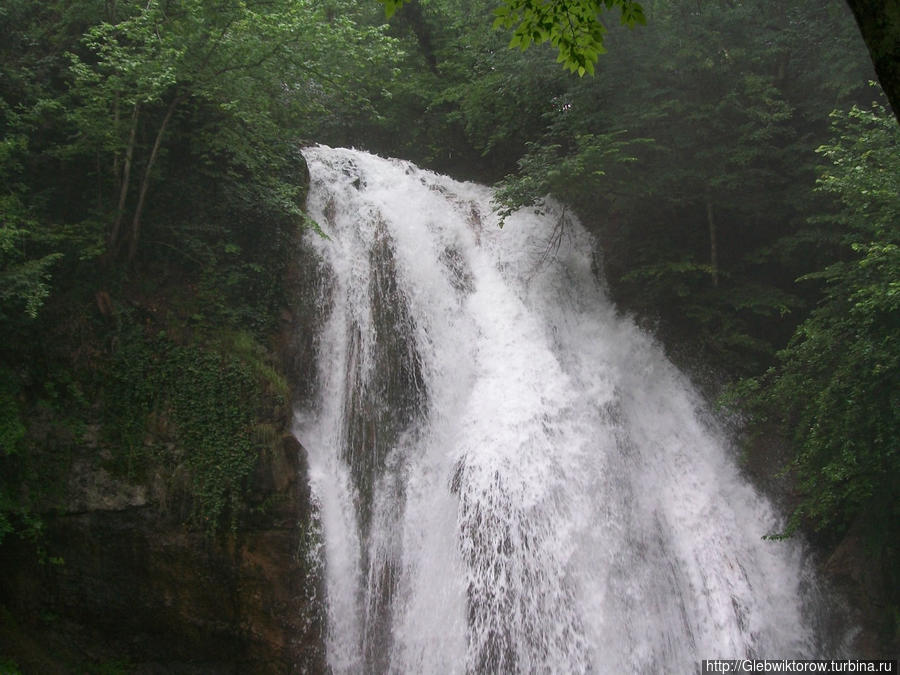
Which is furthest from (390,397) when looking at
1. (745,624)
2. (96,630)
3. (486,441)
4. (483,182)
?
(483,182)

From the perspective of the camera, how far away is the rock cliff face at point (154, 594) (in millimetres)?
7566

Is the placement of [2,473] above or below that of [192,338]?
below

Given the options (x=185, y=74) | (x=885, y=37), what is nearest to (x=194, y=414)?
(x=185, y=74)

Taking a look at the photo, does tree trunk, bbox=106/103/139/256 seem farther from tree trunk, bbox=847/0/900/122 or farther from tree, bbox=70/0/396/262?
tree trunk, bbox=847/0/900/122

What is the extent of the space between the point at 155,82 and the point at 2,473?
498cm

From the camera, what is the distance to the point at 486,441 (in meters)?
8.88

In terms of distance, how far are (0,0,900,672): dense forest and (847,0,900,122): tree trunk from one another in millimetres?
4004

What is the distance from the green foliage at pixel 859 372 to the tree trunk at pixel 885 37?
20.8ft

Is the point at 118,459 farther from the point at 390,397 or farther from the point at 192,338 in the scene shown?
the point at 390,397

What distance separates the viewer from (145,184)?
8.88 metres

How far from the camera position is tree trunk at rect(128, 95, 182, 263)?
8.82 meters

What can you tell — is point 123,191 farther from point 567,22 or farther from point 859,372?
point 859,372

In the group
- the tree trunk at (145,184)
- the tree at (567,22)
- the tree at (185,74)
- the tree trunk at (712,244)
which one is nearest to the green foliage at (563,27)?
the tree at (567,22)

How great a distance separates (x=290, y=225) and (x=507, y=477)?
545cm
